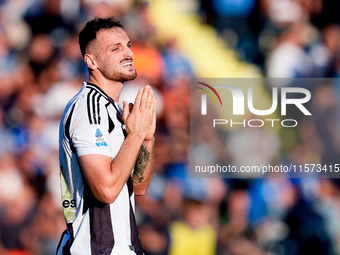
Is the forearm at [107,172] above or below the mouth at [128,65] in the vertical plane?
below

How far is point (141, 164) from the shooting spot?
8.71 ft

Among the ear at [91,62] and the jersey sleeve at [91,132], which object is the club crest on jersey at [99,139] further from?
the ear at [91,62]

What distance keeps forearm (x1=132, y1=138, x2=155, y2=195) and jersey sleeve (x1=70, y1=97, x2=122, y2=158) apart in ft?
1.15

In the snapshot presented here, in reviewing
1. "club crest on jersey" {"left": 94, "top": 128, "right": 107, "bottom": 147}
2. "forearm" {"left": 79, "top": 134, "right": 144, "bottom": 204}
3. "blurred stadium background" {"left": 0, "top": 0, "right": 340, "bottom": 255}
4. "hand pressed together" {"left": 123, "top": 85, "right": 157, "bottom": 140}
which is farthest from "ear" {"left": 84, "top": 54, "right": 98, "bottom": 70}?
"blurred stadium background" {"left": 0, "top": 0, "right": 340, "bottom": 255}

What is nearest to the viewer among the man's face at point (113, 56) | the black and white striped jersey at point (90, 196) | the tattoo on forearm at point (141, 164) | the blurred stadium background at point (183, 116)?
the black and white striped jersey at point (90, 196)

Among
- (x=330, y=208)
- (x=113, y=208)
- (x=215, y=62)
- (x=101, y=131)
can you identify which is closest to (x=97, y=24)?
(x=101, y=131)

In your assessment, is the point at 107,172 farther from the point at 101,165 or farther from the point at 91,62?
the point at 91,62

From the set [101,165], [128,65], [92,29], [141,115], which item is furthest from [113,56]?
[101,165]

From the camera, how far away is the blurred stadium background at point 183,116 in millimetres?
4406

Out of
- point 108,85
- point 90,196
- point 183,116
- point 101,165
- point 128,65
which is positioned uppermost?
point 183,116

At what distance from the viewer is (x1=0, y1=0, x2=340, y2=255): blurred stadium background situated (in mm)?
4406

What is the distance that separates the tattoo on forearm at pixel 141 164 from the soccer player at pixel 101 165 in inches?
10.6

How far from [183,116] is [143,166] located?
1.96m

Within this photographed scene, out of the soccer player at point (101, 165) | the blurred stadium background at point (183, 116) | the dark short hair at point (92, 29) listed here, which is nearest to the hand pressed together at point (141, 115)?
the soccer player at point (101, 165)
